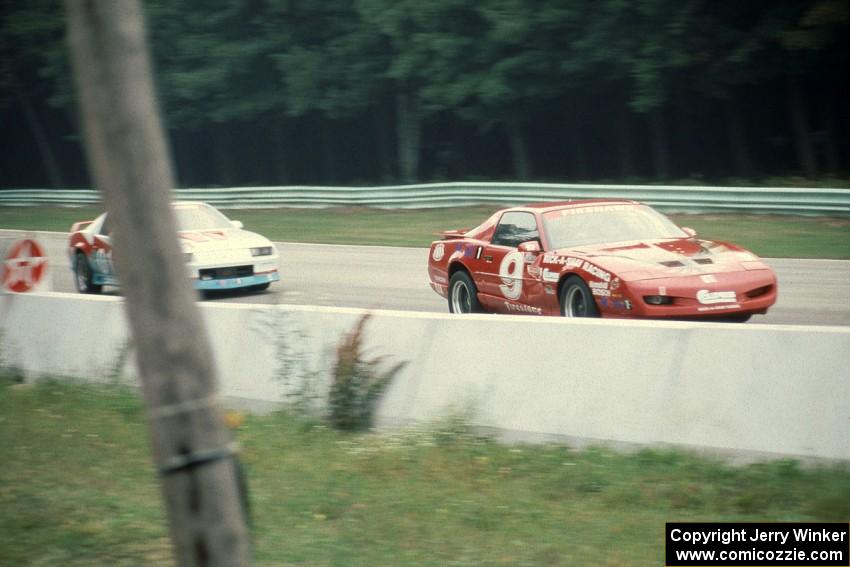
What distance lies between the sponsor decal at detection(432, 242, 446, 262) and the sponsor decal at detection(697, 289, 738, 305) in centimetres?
397

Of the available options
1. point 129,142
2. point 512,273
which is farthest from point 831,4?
point 129,142

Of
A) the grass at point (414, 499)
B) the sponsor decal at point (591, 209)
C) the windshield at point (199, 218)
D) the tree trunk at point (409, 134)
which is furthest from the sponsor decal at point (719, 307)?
the tree trunk at point (409, 134)

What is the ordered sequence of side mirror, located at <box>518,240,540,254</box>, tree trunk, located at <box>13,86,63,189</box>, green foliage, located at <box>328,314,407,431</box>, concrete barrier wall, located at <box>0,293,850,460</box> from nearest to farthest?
concrete barrier wall, located at <box>0,293,850,460</box>
green foliage, located at <box>328,314,407,431</box>
side mirror, located at <box>518,240,540,254</box>
tree trunk, located at <box>13,86,63,189</box>

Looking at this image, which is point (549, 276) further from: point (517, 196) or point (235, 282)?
point (517, 196)

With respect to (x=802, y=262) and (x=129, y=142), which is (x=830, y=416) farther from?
(x=802, y=262)

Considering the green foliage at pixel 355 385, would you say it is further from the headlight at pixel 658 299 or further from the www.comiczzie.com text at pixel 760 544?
the www.comiczzie.com text at pixel 760 544

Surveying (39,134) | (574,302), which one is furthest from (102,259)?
(39,134)

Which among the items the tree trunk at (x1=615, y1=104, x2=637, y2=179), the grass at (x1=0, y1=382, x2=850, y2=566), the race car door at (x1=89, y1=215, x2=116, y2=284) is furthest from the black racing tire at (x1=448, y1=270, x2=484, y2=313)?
the tree trunk at (x1=615, y1=104, x2=637, y2=179)

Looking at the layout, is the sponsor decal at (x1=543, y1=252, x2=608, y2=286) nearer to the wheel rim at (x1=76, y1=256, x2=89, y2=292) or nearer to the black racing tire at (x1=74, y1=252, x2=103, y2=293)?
the black racing tire at (x1=74, y1=252, x2=103, y2=293)

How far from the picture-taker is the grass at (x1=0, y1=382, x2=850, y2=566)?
Answer: 210 inches

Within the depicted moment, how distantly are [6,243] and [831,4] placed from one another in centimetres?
2123

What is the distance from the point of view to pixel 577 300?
10477mm

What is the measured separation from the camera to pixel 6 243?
1170cm

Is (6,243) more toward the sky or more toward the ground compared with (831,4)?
more toward the ground
